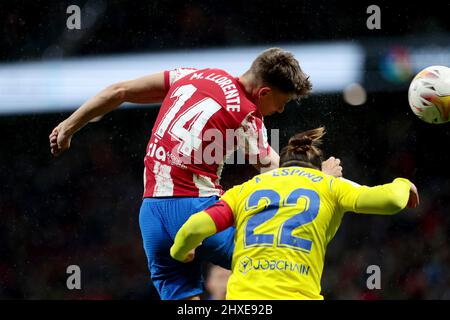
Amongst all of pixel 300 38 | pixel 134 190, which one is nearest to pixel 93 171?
pixel 134 190

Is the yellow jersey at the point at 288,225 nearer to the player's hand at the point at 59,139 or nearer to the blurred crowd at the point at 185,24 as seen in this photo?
the player's hand at the point at 59,139

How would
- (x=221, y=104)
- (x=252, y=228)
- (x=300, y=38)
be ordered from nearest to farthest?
(x=252, y=228), (x=221, y=104), (x=300, y=38)

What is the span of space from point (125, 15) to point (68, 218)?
174 cm

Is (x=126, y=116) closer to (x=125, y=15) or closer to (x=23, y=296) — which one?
(x=125, y=15)

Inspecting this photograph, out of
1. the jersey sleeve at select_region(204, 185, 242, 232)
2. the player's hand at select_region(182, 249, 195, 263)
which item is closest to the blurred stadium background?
the player's hand at select_region(182, 249, 195, 263)

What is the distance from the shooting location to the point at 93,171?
6477mm

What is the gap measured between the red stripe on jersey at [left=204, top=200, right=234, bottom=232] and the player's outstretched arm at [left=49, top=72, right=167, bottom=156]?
34.1 inches

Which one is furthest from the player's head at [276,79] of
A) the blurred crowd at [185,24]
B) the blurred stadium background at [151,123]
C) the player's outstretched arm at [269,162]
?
the blurred crowd at [185,24]

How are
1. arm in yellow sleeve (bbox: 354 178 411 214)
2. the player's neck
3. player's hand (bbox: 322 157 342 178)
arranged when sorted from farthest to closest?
the player's neck
player's hand (bbox: 322 157 342 178)
arm in yellow sleeve (bbox: 354 178 411 214)

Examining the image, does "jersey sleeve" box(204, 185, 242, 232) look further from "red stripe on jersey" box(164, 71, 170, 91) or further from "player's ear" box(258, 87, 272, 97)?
"red stripe on jersey" box(164, 71, 170, 91)

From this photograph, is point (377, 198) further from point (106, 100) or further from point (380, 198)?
point (106, 100)

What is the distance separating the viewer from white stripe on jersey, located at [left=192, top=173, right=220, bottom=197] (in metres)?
3.12

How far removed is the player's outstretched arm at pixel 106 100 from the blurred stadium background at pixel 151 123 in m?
2.60

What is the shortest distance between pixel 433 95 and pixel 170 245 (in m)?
1.51
